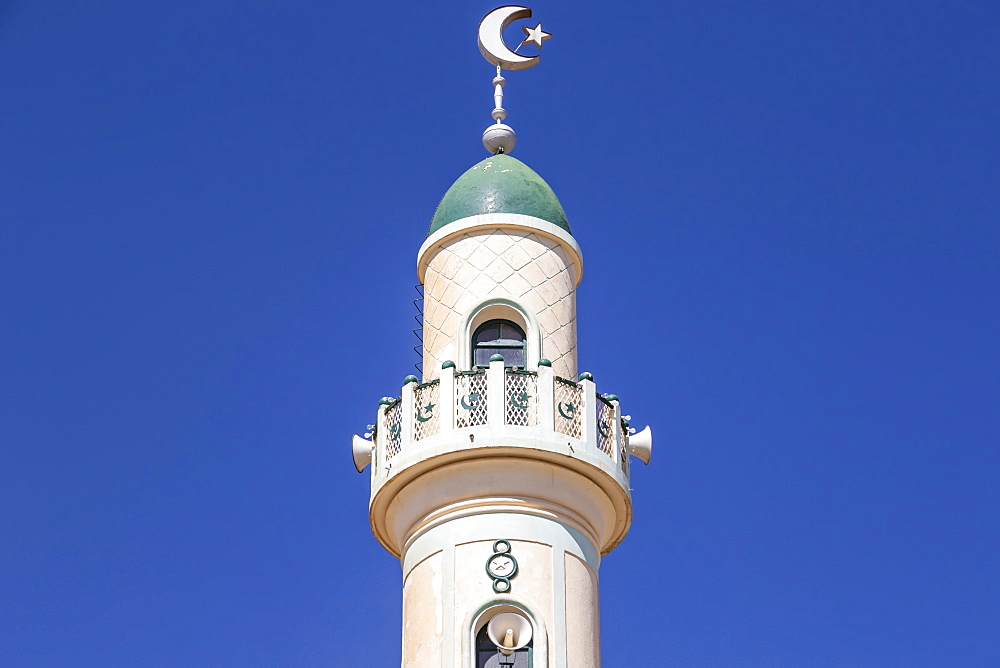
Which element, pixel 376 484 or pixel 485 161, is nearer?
pixel 376 484

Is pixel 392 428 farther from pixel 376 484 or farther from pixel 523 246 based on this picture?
pixel 523 246

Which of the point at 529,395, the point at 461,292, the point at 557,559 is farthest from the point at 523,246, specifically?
the point at 557,559

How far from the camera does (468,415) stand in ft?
67.8

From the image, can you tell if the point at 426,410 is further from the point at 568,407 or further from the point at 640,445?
the point at 640,445

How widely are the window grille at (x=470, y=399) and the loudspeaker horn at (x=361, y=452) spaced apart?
1.50m

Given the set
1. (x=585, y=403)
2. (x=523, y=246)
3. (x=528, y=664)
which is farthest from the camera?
(x=523, y=246)

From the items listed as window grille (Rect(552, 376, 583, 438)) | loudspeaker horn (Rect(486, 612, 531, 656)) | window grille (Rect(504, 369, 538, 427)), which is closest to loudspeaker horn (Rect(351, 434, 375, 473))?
window grille (Rect(504, 369, 538, 427))

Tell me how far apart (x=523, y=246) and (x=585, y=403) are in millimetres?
2506

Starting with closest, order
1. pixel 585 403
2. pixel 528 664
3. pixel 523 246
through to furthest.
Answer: pixel 528 664
pixel 585 403
pixel 523 246

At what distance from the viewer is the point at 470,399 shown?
2073 centimetres

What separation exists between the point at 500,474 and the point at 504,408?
2.39 ft

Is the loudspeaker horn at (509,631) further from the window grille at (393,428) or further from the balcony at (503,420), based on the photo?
the window grille at (393,428)

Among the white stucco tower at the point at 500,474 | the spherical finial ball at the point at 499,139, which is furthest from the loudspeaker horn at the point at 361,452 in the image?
the spherical finial ball at the point at 499,139

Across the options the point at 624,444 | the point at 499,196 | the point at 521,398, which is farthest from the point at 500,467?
the point at 499,196
